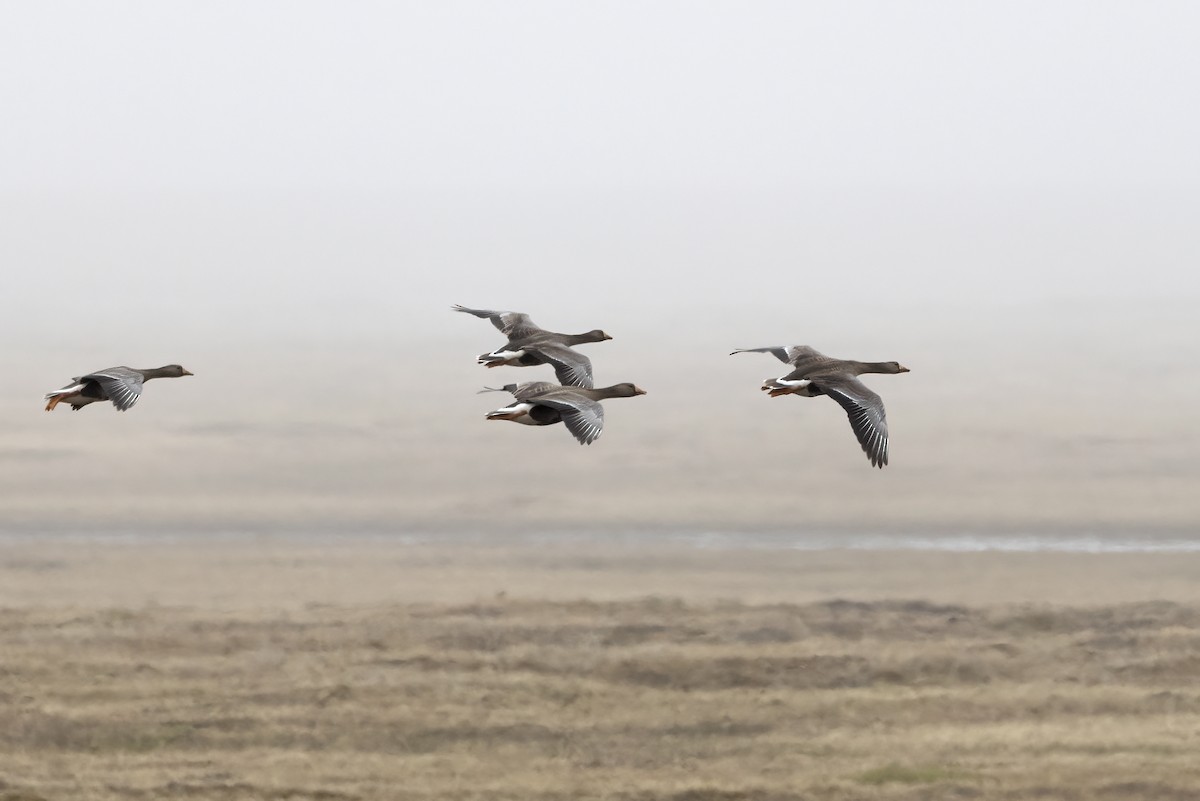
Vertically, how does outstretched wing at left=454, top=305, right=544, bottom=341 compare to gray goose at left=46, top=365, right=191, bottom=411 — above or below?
above

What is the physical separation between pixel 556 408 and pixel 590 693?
3558 cm

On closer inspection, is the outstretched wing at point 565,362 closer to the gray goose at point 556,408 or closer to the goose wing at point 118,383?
the gray goose at point 556,408

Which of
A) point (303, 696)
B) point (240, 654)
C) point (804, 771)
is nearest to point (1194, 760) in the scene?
point (804, 771)

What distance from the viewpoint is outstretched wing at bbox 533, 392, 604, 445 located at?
3039 centimetres

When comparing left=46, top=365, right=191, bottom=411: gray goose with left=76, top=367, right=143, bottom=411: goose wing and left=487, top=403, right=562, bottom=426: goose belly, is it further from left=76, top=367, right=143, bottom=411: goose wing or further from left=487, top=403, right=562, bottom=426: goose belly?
left=487, top=403, right=562, bottom=426: goose belly

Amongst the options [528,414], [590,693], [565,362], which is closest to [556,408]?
[528,414]

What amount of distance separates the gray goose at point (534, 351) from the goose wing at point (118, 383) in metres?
6.69

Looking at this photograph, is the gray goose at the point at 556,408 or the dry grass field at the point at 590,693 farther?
the dry grass field at the point at 590,693

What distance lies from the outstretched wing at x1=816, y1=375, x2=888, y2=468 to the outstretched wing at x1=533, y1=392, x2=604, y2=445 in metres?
3.91

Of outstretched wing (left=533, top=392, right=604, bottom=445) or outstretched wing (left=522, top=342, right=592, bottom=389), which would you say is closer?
outstretched wing (left=533, top=392, right=604, bottom=445)

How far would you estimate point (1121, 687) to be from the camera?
218ft

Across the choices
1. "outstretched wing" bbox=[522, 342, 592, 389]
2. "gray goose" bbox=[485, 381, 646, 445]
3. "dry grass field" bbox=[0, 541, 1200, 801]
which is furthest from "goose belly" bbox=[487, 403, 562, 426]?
"dry grass field" bbox=[0, 541, 1200, 801]

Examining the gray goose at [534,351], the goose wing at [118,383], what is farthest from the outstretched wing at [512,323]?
the goose wing at [118,383]

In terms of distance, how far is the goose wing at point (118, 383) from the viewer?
3000 centimetres
